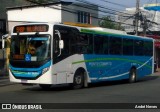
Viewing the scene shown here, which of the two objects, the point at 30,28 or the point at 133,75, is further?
the point at 133,75

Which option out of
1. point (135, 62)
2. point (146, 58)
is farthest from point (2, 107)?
point (146, 58)

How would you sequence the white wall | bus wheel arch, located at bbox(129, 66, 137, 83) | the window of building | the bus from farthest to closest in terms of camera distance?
1. the window of building
2. the white wall
3. bus wheel arch, located at bbox(129, 66, 137, 83)
4. the bus

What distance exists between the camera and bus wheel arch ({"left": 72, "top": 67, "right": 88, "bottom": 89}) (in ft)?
64.5

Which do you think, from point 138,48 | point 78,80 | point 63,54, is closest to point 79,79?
point 78,80

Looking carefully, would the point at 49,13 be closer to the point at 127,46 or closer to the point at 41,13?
the point at 41,13

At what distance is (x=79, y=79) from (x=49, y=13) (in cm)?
3105

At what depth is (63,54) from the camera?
1855cm

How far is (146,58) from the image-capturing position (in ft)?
92.1

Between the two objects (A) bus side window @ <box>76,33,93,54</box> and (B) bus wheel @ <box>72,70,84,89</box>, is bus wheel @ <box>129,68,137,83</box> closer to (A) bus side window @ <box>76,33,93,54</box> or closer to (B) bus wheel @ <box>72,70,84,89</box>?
(A) bus side window @ <box>76,33,93,54</box>

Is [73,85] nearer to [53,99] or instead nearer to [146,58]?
[53,99]

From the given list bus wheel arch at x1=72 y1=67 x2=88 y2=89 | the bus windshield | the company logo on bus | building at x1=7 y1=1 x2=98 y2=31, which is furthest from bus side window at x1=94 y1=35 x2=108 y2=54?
building at x1=7 y1=1 x2=98 y2=31

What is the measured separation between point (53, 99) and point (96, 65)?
691 centimetres

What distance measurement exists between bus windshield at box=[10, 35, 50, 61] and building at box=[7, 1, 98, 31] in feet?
96.5

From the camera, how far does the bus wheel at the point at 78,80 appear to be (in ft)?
64.4
